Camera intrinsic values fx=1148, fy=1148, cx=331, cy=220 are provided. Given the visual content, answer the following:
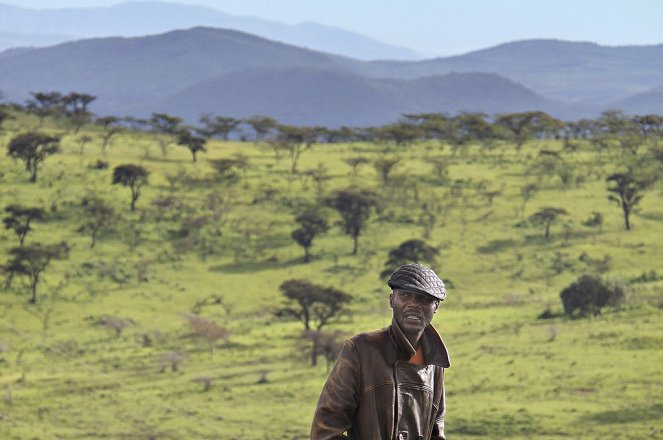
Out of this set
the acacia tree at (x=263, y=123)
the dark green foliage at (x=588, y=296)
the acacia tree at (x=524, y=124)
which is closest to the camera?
the dark green foliage at (x=588, y=296)

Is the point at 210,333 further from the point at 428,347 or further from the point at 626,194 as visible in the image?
the point at 428,347

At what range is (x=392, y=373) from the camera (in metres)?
4.77

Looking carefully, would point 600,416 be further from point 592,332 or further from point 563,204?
point 563,204

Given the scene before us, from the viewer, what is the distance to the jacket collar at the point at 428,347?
4.79 metres

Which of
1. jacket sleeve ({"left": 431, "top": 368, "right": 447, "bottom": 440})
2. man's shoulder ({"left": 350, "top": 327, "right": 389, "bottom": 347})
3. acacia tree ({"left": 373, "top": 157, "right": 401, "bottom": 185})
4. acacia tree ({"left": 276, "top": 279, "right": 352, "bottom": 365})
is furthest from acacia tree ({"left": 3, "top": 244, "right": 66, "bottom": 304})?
man's shoulder ({"left": 350, "top": 327, "right": 389, "bottom": 347})

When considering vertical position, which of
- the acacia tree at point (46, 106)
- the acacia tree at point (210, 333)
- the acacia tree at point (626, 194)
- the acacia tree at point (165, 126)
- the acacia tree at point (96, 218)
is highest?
the acacia tree at point (46, 106)

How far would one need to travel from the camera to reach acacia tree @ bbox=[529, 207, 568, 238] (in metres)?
75.4

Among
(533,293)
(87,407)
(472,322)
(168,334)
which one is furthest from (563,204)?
(87,407)

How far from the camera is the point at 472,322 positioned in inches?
2160

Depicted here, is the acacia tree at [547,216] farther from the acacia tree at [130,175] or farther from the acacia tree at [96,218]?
the acacia tree at [96,218]

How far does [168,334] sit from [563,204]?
3854 cm

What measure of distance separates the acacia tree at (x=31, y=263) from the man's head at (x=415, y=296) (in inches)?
2192

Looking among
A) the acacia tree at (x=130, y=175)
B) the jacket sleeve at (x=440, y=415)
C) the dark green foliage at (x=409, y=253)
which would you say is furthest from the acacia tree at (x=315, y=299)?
the jacket sleeve at (x=440, y=415)

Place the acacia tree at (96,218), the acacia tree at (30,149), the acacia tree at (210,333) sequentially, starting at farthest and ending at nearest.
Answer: the acacia tree at (30,149)
the acacia tree at (96,218)
the acacia tree at (210,333)
